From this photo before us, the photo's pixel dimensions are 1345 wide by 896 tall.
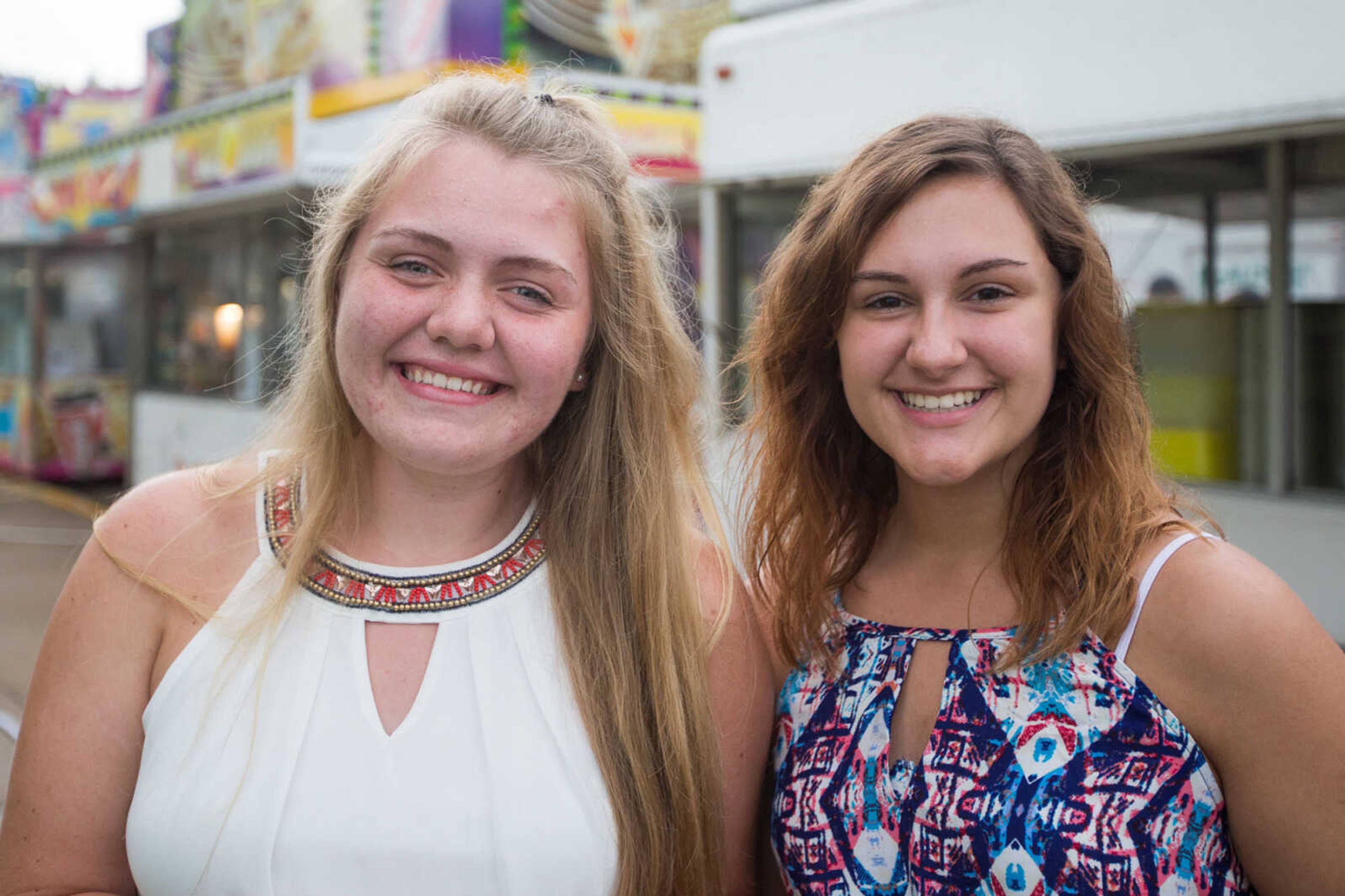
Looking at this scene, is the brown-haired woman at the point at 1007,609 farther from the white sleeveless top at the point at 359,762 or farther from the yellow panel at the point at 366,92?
the yellow panel at the point at 366,92

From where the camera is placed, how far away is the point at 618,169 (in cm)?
195

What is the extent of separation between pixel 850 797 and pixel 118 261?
15186 mm

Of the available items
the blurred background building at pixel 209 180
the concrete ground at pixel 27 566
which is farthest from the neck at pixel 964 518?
the blurred background building at pixel 209 180

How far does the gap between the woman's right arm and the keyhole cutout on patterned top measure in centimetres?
107

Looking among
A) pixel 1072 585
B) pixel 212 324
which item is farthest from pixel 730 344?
pixel 212 324

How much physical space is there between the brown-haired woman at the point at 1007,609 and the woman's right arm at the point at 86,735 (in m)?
0.97

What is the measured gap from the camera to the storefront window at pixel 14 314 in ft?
47.7

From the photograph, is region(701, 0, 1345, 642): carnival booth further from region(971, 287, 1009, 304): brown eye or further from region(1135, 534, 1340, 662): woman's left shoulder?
region(1135, 534, 1340, 662): woman's left shoulder

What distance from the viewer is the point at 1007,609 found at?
1846 mm

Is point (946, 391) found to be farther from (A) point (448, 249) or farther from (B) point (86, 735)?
(B) point (86, 735)

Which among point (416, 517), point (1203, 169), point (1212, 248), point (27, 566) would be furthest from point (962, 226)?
point (27, 566)

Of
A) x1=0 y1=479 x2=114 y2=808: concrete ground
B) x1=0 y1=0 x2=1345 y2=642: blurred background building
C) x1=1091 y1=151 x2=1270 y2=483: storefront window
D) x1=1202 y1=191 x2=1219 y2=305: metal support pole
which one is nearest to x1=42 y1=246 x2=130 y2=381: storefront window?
x1=0 y1=479 x2=114 y2=808: concrete ground

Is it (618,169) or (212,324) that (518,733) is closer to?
(618,169)

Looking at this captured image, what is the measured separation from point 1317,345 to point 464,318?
4.16m
